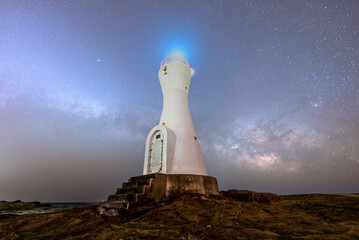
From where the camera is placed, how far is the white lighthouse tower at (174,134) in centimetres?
934

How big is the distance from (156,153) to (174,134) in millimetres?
1418

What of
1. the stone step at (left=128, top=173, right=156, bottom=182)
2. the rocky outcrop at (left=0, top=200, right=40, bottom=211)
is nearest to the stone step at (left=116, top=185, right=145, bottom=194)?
the stone step at (left=128, top=173, right=156, bottom=182)

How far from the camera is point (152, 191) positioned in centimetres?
736

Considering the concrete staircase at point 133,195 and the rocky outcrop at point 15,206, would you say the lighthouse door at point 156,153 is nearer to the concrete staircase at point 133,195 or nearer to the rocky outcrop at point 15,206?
the concrete staircase at point 133,195

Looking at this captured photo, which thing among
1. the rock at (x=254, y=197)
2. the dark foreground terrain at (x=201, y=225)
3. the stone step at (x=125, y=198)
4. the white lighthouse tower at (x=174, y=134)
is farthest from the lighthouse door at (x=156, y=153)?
the rock at (x=254, y=197)

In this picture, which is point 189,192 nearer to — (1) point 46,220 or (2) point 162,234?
(2) point 162,234

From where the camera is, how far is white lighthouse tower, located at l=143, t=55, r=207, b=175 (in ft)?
30.6

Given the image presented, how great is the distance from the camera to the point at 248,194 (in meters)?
10.0

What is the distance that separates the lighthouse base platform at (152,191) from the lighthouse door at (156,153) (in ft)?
3.95

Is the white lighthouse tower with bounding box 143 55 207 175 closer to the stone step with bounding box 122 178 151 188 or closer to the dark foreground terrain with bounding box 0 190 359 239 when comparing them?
the stone step with bounding box 122 178 151 188

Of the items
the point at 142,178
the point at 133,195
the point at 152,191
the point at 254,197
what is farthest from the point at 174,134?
the point at 254,197

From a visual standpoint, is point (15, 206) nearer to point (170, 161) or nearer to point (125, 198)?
point (125, 198)

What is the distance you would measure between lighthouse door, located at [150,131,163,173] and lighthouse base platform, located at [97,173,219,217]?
120 cm

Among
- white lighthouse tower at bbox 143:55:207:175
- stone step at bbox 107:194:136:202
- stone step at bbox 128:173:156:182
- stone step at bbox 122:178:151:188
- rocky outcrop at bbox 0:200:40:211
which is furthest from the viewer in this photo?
rocky outcrop at bbox 0:200:40:211
